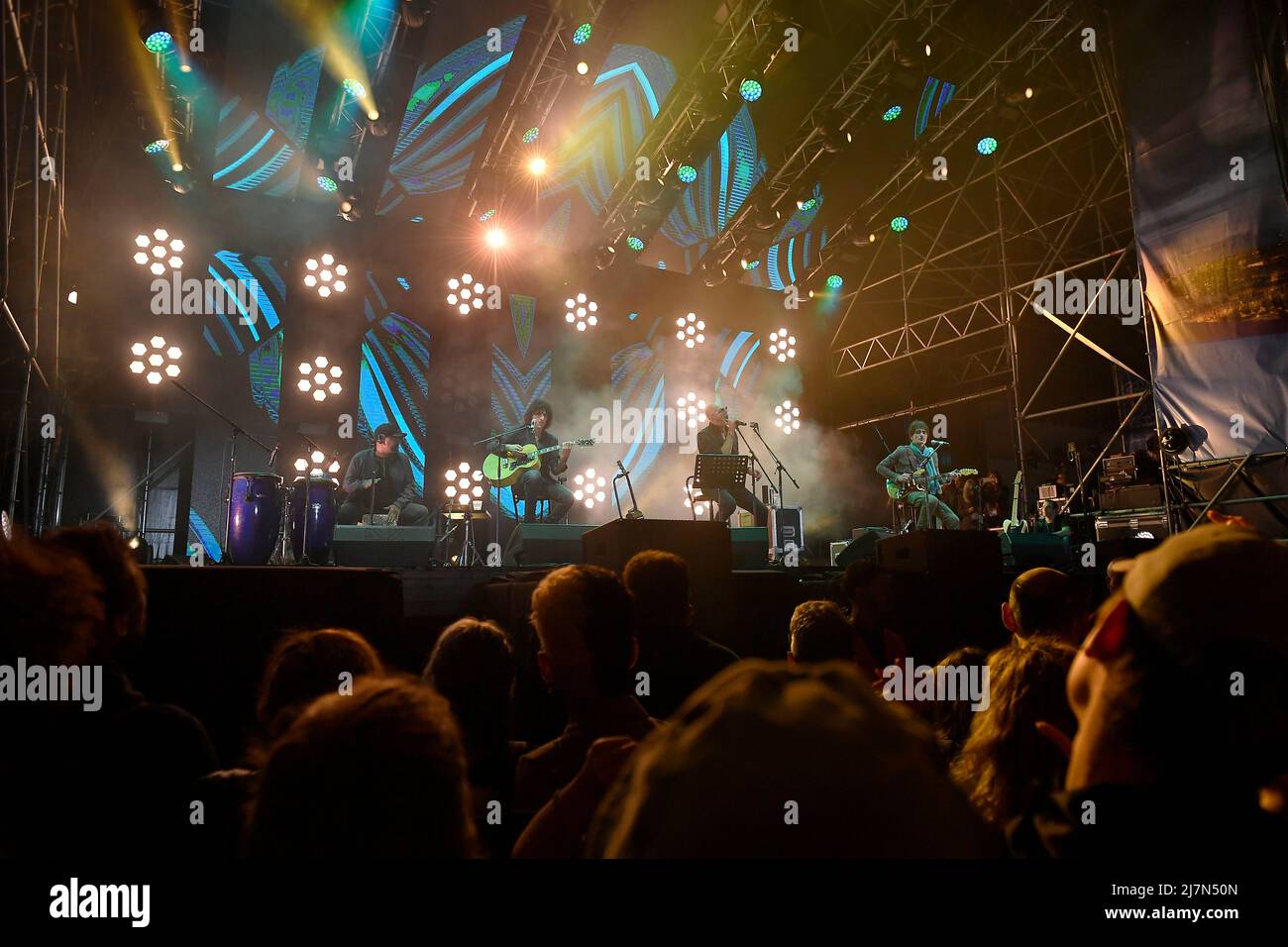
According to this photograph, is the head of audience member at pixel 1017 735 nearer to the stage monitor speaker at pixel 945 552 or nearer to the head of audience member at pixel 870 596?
the head of audience member at pixel 870 596

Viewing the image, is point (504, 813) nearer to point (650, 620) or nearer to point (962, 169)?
point (650, 620)

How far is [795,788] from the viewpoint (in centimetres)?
57

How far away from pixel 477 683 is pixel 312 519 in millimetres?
5565

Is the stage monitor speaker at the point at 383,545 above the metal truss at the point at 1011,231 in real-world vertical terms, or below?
below

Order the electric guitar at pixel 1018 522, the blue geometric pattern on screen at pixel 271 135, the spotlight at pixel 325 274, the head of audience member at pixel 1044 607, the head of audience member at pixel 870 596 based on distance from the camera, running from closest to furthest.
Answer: the head of audience member at pixel 1044 607, the head of audience member at pixel 870 596, the electric guitar at pixel 1018 522, the blue geometric pattern on screen at pixel 271 135, the spotlight at pixel 325 274

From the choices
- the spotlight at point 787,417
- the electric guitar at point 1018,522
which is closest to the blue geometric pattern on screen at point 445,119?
the spotlight at point 787,417

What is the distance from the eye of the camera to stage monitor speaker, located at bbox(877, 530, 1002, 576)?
4.45 metres

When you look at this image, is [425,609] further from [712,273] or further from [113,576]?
[712,273]

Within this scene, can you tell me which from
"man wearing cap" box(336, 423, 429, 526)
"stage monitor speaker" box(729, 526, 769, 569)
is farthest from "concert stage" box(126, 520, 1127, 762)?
"man wearing cap" box(336, 423, 429, 526)

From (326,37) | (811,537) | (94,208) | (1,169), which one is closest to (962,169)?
(811,537)

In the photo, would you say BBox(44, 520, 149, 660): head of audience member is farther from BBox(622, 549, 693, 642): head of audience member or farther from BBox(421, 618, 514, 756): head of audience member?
BBox(622, 549, 693, 642): head of audience member

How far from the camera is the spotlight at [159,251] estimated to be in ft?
30.2

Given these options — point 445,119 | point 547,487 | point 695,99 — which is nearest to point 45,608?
point 547,487

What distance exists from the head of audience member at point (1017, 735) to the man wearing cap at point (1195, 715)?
663 millimetres
